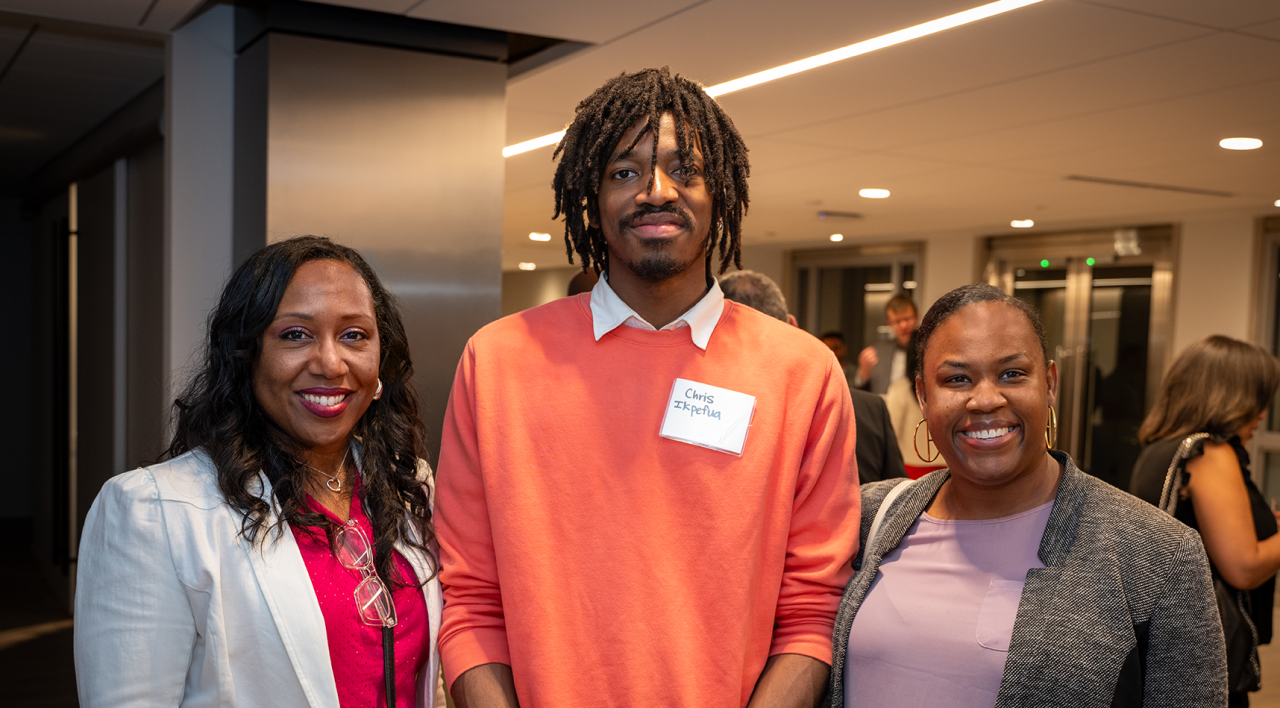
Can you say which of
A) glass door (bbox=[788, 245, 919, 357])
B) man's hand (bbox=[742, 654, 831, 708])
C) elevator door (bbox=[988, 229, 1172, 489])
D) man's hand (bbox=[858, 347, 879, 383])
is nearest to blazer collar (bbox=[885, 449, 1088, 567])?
man's hand (bbox=[742, 654, 831, 708])

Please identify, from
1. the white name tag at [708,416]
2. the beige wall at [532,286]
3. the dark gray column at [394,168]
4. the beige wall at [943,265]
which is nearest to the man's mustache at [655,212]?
the white name tag at [708,416]

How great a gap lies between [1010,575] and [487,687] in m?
0.83

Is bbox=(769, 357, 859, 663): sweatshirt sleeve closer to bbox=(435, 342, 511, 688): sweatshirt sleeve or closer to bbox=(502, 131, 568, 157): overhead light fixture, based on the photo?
bbox=(435, 342, 511, 688): sweatshirt sleeve

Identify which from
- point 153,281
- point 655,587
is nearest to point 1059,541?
point 655,587

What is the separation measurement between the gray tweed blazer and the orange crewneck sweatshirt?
0.31 m

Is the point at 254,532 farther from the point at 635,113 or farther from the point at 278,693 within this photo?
the point at 635,113

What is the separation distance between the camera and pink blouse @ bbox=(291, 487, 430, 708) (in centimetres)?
150

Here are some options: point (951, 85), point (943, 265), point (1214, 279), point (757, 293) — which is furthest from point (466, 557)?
point (943, 265)

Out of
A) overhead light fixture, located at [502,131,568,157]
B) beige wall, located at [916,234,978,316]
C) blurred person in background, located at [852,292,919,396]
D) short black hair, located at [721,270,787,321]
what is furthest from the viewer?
beige wall, located at [916,234,978,316]

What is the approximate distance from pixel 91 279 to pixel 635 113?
4.89 metres

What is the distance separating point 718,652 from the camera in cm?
150

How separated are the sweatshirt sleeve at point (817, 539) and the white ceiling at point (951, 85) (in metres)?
1.64

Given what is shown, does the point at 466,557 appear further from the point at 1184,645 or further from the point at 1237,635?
the point at 1237,635

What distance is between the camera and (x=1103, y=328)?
327 inches
